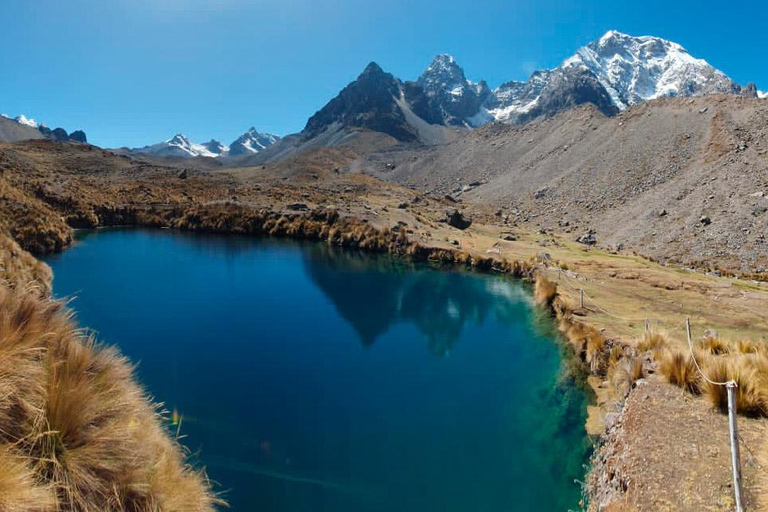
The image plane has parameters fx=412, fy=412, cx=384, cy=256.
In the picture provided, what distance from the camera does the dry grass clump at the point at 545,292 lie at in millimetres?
24234

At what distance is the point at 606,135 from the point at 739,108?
1760cm

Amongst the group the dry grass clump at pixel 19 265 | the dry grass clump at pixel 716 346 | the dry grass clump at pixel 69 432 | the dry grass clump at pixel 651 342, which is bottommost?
the dry grass clump at pixel 651 342

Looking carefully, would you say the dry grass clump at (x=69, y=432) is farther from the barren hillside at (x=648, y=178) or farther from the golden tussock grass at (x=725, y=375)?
the barren hillside at (x=648, y=178)

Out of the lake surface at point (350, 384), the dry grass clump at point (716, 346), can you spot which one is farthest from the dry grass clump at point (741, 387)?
the lake surface at point (350, 384)

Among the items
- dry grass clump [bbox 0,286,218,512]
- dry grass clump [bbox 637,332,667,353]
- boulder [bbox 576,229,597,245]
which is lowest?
dry grass clump [bbox 637,332,667,353]

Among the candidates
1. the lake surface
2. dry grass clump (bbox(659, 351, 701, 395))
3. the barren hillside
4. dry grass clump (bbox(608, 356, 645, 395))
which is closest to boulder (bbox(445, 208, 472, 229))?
the barren hillside

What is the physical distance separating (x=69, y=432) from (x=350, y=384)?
1159 cm

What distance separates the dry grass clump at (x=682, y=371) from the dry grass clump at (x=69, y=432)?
10.0m

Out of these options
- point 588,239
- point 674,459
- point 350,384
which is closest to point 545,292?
point 350,384

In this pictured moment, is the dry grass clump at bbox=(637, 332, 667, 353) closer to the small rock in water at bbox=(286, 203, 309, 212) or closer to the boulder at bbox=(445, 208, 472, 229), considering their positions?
the boulder at bbox=(445, 208, 472, 229)

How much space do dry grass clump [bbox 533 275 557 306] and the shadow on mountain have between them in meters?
1.11

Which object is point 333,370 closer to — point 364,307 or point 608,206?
point 364,307

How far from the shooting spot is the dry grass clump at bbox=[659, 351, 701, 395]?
9266mm

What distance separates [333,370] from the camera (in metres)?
15.9
